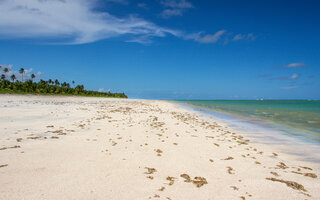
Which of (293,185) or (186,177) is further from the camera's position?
(186,177)

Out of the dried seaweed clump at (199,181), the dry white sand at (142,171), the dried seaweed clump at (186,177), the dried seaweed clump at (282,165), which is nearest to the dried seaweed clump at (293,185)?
the dry white sand at (142,171)

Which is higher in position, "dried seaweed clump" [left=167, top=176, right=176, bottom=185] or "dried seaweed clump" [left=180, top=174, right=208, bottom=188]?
"dried seaweed clump" [left=167, top=176, right=176, bottom=185]

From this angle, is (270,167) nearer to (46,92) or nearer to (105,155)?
(105,155)

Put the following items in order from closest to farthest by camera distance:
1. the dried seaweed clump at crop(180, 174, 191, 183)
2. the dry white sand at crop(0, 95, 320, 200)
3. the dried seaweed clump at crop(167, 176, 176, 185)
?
1. the dry white sand at crop(0, 95, 320, 200)
2. the dried seaweed clump at crop(167, 176, 176, 185)
3. the dried seaweed clump at crop(180, 174, 191, 183)

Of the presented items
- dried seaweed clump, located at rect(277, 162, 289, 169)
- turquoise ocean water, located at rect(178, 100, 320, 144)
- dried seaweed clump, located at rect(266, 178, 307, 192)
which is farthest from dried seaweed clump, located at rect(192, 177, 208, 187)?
turquoise ocean water, located at rect(178, 100, 320, 144)

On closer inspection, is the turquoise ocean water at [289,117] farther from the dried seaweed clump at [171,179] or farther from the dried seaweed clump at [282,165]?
the dried seaweed clump at [171,179]

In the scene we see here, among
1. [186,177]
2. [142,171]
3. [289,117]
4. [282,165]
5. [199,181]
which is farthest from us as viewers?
[289,117]

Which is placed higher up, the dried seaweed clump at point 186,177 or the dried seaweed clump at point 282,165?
the dried seaweed clump at point 186,177

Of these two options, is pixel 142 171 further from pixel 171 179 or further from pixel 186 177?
pixel 186 177

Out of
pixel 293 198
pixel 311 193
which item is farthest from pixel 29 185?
pixel 311 193

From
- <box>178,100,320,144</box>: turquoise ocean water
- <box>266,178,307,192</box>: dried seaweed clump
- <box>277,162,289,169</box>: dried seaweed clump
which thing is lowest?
<box>277,162,289,169</box>: dried seaweed clump

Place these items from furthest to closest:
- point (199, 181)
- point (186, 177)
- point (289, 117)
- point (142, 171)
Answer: point (289, 117)
point (142, 171)
point (186, 177)
point (199, 181)

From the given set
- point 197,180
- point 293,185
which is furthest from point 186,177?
point 293,185

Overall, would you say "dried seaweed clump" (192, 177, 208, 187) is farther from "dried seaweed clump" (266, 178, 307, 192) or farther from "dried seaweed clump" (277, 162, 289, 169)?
"dried seaweed clump" (277, 162, 289, 169)
